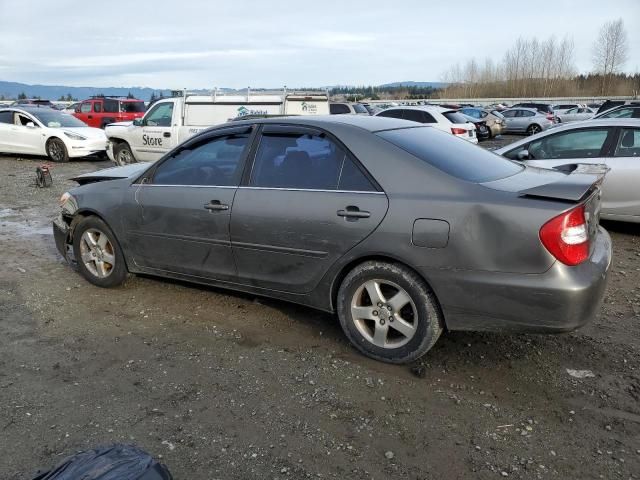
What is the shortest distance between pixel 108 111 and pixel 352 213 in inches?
861

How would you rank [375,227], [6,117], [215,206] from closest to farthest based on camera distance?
[375,227] → [215,206] → [6,117]

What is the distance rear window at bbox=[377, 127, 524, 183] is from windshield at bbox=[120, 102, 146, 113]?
831 inches

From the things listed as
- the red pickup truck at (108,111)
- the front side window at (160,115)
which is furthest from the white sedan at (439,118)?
the red pickup truck at (108,111)

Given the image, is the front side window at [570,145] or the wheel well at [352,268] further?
the front side window at [570,145]

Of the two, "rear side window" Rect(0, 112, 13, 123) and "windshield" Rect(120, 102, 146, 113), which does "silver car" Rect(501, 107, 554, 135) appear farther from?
"rear side window" Rect(0, 112, 13, 123)

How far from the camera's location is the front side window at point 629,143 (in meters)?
6.66

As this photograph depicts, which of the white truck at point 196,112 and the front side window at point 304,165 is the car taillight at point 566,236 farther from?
the white truck at point 196,112

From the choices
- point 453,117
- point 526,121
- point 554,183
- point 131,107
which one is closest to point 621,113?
point 453,117

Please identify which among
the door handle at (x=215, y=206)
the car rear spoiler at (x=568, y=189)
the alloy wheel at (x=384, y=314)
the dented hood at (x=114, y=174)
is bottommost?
the alloy wheel at (x=384, y=314)

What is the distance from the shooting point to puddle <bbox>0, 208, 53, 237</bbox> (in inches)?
294

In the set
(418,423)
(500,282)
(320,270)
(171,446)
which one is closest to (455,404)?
(418,423)

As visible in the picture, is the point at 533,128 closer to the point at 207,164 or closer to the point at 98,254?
the point at 207,164

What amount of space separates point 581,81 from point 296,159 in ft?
269

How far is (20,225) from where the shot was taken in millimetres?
7906
